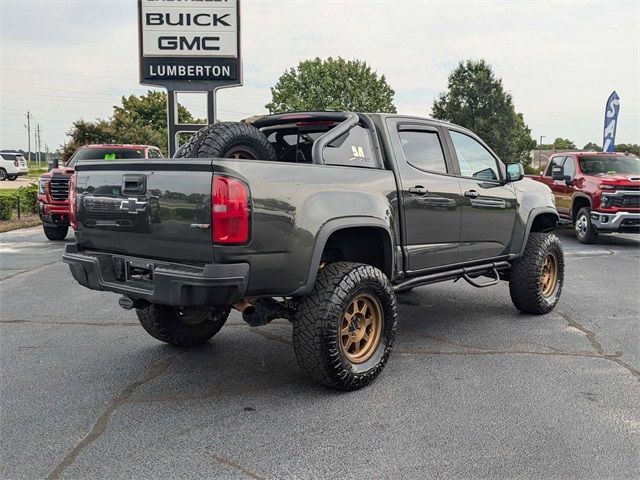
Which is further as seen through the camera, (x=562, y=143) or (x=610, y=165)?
(x=562, y=143)

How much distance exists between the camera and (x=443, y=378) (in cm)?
422

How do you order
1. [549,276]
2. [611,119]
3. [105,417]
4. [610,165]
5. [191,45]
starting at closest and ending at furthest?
[105,417] < [549,276] < [610,165] < [191,45] < [611,119]

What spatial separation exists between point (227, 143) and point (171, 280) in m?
1.38

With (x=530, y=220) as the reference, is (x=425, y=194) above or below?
above

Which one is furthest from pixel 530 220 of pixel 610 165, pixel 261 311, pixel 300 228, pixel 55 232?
pixel 55 232

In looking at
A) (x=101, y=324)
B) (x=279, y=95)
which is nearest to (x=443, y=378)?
(x=101, y=324)

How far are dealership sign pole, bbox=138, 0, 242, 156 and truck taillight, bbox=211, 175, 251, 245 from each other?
10907 millimetres

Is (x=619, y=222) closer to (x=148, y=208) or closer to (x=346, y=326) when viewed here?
(x=346, y=326)

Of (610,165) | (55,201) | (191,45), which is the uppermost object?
(191,45)

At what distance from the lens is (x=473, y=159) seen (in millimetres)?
5594

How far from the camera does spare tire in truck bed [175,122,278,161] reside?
4.25 m

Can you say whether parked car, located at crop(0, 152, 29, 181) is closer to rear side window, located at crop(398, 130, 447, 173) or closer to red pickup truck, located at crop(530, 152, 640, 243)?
red pickup truck, located at crop(530, 152, 640, 243)

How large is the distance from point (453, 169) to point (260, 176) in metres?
2.39

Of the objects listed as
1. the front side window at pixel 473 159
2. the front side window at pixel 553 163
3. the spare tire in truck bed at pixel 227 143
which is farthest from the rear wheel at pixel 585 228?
the spare tire in truck bed at pixel 227 143
